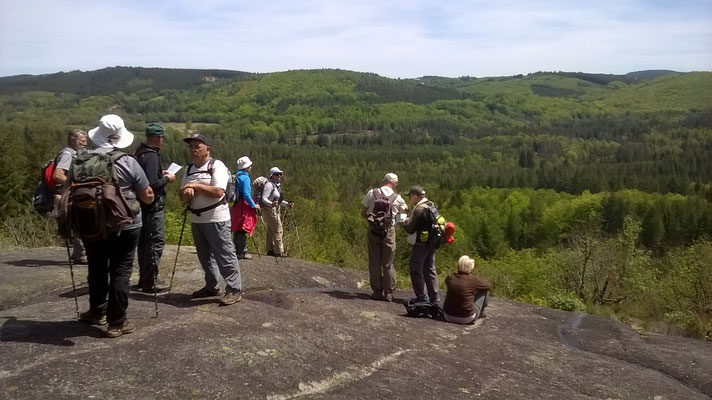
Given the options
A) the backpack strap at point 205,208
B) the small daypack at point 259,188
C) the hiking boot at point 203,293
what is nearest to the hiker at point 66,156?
the backpack strap at point 205,208

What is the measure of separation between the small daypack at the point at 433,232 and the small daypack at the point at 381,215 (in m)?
0.66

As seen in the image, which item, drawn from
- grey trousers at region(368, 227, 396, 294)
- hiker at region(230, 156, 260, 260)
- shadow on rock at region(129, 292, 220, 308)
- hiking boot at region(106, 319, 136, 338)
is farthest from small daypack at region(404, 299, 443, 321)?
hiking boot at region(106, 319, 136, 338)

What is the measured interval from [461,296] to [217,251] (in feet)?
14.8

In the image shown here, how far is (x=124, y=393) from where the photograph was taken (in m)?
5.39

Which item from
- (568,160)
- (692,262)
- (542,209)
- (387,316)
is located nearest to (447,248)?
(692,262)

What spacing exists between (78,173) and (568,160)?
17098cm

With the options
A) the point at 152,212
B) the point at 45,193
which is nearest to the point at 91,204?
the point at 152,212

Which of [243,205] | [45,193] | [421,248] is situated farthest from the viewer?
[243,205]

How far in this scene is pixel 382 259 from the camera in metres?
10.8

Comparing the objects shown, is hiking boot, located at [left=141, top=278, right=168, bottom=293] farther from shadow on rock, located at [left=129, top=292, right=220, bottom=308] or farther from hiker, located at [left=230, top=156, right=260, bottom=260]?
hiker, located at [left=230, top=156, right=260, bottom=260]

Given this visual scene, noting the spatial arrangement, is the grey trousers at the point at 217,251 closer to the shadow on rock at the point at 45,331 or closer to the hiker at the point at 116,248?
the hiker at the point at 116,248

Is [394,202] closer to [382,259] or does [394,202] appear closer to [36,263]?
[382,259]

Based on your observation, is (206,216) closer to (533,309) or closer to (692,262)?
(533,309)

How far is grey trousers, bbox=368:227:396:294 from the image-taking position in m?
10.6
